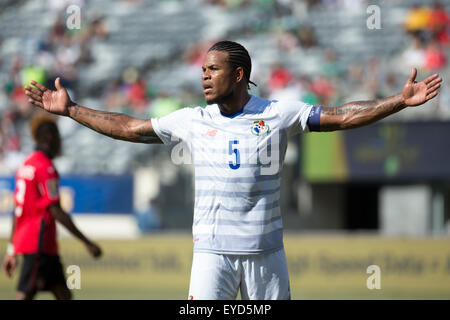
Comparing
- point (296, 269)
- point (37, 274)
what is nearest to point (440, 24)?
point (296, 269)

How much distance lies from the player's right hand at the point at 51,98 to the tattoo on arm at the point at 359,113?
1504 mm

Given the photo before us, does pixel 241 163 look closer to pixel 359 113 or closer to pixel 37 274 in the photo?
pixel 359 113

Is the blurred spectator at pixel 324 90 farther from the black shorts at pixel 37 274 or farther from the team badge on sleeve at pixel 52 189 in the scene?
the black shorts at pixel 37 274

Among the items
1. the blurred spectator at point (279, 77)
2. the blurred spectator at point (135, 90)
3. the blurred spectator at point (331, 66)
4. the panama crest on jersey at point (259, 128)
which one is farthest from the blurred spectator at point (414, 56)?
the panama crest on jersey at point (259, 128)

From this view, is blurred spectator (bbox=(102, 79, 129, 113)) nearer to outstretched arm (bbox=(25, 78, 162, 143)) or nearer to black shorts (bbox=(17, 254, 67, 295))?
black shorts (bbox=(17, 254, 67, 295))

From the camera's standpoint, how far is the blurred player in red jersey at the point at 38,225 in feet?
19.7

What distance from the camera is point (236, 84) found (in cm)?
396

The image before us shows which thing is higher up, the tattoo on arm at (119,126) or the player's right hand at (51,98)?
the player's right hand at (51,98)

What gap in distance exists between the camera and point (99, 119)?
416 cm

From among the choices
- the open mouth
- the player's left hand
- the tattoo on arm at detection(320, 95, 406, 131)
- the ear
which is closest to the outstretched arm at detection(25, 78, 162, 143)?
the open mouth

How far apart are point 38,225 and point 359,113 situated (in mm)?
3211

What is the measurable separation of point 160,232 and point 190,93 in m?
3.91

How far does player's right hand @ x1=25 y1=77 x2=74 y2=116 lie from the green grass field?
7.39m
